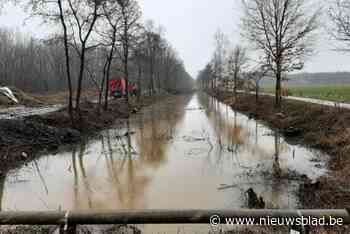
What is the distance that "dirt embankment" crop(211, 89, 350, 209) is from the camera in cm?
628

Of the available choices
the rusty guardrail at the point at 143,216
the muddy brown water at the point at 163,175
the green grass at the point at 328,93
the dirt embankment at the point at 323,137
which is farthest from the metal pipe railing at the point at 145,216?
the green grass at the point at 328,93

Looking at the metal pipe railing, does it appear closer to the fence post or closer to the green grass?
the fence post

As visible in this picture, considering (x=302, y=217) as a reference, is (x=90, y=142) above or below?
below

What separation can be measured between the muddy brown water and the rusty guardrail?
2.22 m

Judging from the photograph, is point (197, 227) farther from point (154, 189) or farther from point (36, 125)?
point (36, 125)

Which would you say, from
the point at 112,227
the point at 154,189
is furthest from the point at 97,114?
the point at 112,227

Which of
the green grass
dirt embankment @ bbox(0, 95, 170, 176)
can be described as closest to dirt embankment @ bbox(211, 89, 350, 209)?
the green grass

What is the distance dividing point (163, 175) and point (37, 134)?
7334 millimetres

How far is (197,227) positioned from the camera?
5.20m

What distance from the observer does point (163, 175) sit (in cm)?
897

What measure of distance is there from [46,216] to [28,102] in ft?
100.0

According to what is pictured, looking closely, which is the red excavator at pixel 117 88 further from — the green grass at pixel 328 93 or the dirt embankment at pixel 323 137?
the green grass at pixel 328 93

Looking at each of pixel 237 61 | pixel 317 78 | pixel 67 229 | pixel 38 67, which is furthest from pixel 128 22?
pixel 317 78

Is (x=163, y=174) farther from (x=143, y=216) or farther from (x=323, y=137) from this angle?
(x=323, y=137)
